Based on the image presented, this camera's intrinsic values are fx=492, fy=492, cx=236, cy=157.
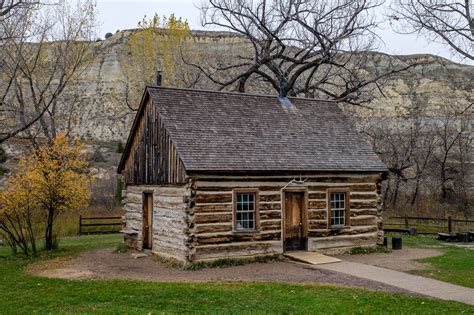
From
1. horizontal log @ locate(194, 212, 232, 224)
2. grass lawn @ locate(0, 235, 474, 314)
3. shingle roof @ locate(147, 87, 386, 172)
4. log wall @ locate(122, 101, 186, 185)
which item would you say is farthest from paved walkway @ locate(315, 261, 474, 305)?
log wall @ locate(122, 101, 186, 185)

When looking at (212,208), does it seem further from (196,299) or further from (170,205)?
(196,299)

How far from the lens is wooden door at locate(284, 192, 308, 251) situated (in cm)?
1723

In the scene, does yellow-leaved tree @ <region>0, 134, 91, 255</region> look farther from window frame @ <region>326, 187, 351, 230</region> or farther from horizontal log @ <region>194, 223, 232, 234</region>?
window frame @ <region>326, 187, 351, 230</region>

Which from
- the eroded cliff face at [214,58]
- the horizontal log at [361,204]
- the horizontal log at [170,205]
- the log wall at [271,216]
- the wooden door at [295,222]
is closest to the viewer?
the log wall at [271,216]

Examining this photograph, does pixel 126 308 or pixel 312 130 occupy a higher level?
pixel 312 130

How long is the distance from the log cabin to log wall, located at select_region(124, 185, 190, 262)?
0.03m

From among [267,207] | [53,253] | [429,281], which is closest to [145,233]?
[53,253]

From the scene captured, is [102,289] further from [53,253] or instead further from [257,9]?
[257,9]

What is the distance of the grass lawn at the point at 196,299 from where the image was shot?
32.8 ft

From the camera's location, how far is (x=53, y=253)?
739 inches

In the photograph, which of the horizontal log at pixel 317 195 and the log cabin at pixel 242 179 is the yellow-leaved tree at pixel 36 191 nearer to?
the log cabin at pixel 242 179

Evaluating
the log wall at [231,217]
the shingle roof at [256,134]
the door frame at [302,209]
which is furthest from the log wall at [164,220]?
the door frame at [302,209]

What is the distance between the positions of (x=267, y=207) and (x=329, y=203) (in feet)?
8.57

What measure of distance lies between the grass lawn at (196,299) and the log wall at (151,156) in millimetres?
4446
